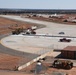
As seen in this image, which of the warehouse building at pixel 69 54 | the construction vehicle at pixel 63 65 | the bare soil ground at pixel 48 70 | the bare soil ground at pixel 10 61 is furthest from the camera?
the warehouse building at pixel 69 54

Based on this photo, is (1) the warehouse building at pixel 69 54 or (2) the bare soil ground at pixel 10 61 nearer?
(2) the bare soil ground at pixel 10 61

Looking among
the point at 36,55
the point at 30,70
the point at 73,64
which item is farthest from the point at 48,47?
the point at 30,70

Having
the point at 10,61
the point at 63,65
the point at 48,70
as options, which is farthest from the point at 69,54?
the point at 10,61

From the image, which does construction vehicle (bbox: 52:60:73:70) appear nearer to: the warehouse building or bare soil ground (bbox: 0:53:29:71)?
bare soil ground (bbox: 0:53:29:71)

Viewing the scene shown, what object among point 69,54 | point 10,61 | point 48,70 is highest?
point 69,54

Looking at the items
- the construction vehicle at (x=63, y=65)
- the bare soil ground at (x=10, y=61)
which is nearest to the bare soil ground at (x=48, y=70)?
the construction vehicle at (x=63, y=65)

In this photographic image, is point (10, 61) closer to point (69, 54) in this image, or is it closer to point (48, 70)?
point (48, 70)

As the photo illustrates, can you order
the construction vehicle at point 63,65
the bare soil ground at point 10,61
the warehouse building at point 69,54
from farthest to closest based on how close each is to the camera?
the warehouse building at point 69,54 < the construction vehicle at point 63,65 < the bare soil ground at point 10,61

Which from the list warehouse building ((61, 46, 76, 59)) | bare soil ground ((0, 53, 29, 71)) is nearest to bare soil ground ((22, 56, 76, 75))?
bare soil ground ((0, 53, 29, 71))

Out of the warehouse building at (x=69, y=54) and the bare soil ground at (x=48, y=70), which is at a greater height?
the warehouse building at (x=69, y=54)

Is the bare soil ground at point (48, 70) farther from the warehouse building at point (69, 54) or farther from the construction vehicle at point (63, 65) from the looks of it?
the warehouse building at point (69, 54)

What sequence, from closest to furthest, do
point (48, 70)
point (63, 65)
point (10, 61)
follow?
point (48, 70) → point (63, 65) → point (10, 61)
